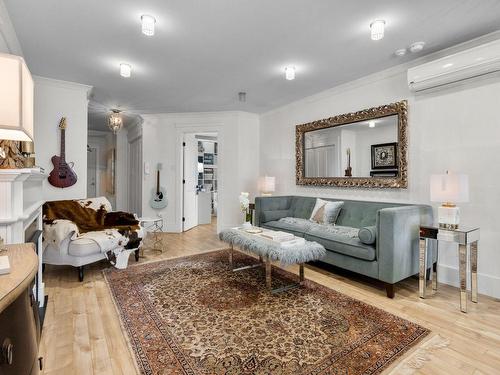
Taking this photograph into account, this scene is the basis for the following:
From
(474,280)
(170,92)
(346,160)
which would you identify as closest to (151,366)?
(474,280)

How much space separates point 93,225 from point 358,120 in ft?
12.4

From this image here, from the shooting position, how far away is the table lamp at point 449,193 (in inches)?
88.5

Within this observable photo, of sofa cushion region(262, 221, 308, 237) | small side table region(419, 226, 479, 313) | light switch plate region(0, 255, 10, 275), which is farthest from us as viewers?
sofa cushion region(262, 221, 308, 237)

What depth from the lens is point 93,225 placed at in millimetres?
3381

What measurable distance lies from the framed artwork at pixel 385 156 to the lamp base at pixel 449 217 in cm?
92

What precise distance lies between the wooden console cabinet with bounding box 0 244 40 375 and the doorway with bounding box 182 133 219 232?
4.67 meters

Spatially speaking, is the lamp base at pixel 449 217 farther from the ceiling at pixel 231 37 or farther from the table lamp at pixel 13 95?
the table lamp at pixel 13 95

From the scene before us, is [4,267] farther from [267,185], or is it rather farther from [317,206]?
[267,185]

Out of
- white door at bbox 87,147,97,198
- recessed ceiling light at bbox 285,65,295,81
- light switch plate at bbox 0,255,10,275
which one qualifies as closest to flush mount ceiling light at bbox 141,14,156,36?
recessed ceiling light at bbox 285,65,295,81

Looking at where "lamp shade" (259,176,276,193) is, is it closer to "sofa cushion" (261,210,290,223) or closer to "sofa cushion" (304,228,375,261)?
"sofa cushion" (261,210,290,223)

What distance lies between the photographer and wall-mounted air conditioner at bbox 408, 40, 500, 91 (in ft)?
7.52

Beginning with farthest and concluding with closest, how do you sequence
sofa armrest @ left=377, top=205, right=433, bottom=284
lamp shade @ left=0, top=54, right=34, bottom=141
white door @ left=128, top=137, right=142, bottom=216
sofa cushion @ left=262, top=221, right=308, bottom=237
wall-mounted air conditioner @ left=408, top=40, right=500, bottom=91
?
white door @ left=128, top=137, right=142, bottom=216 → sofa cushion @ left=262, top=221, right=308, bottom=237 → sofa armrest @ left=377, top=205, right=433, bottom=284 → wall-mounted air conditioner @ left=408, top=40, right=500, bottom=91 → lamp shade @ left=0, top=54, right=34, bottom=141

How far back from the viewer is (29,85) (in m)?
1.07

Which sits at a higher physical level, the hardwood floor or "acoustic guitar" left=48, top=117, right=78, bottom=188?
"acoustic guitar" left=48, top=117, right=78, bottom=188
